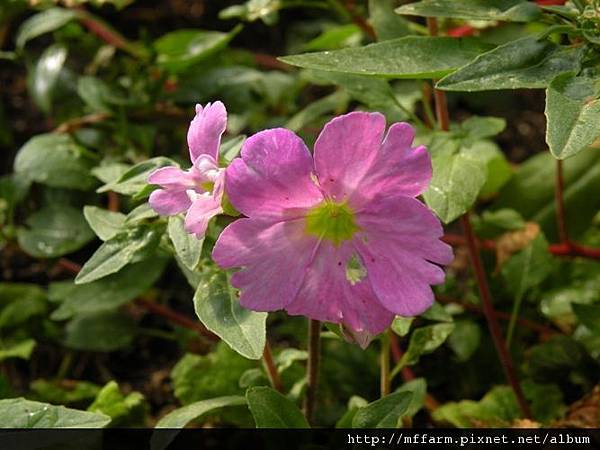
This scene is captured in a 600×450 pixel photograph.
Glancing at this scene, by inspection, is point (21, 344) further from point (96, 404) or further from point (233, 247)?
point (233, 247)

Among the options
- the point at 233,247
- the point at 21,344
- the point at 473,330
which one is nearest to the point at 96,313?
the point at 21,344

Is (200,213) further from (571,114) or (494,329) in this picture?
(494,329)

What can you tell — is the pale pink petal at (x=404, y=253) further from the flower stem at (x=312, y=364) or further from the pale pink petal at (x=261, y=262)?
the flower stem at (x=312, y=364)

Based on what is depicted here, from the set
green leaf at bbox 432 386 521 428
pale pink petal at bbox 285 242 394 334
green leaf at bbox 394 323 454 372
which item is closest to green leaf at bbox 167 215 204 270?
pale pink petal at bbox 285 242 394 334

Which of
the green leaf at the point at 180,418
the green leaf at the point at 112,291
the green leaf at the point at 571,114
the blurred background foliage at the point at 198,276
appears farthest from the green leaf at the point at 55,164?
the green leaf at the point at 571,114

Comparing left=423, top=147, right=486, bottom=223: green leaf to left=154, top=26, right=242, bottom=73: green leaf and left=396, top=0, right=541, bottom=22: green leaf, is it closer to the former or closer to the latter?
left=396, top=0, right=541, bottom=22: green leaf
